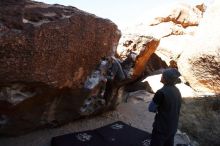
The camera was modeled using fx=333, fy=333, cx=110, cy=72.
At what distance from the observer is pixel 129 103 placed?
295 inches

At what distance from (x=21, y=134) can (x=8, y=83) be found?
1026 mm

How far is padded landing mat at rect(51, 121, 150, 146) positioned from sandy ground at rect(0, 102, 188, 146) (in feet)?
0.85

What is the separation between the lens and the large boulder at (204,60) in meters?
8.99

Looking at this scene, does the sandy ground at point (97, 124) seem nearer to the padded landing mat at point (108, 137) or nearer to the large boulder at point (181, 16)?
the padded landing mat at point (108, 137)

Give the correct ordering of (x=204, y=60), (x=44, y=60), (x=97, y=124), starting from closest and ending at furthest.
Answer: (x=44, y=60)
(x=97, y=124)
(x=204, y=60)

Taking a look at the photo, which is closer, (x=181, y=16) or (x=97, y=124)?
(x=97, y=124)

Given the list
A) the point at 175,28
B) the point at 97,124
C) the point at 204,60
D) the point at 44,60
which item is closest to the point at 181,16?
the point at 175,28

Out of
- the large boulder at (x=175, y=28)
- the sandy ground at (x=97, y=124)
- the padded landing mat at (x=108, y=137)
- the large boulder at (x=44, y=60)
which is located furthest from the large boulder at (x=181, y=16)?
the padded landing mat at (x=108, y=137)

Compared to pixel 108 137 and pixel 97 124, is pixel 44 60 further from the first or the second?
pixel 97 124

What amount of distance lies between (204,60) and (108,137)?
16.0ft

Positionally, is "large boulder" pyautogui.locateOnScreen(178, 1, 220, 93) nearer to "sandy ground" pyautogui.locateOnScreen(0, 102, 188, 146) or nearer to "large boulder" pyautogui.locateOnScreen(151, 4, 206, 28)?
"large boulder" pyautogui.locateOnScreen(151, 4, 206, 28)

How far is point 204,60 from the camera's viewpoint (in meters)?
9.09

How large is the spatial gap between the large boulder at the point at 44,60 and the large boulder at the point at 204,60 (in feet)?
13.9

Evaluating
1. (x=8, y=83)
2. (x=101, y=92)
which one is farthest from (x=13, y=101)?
(x=101, y=92)
